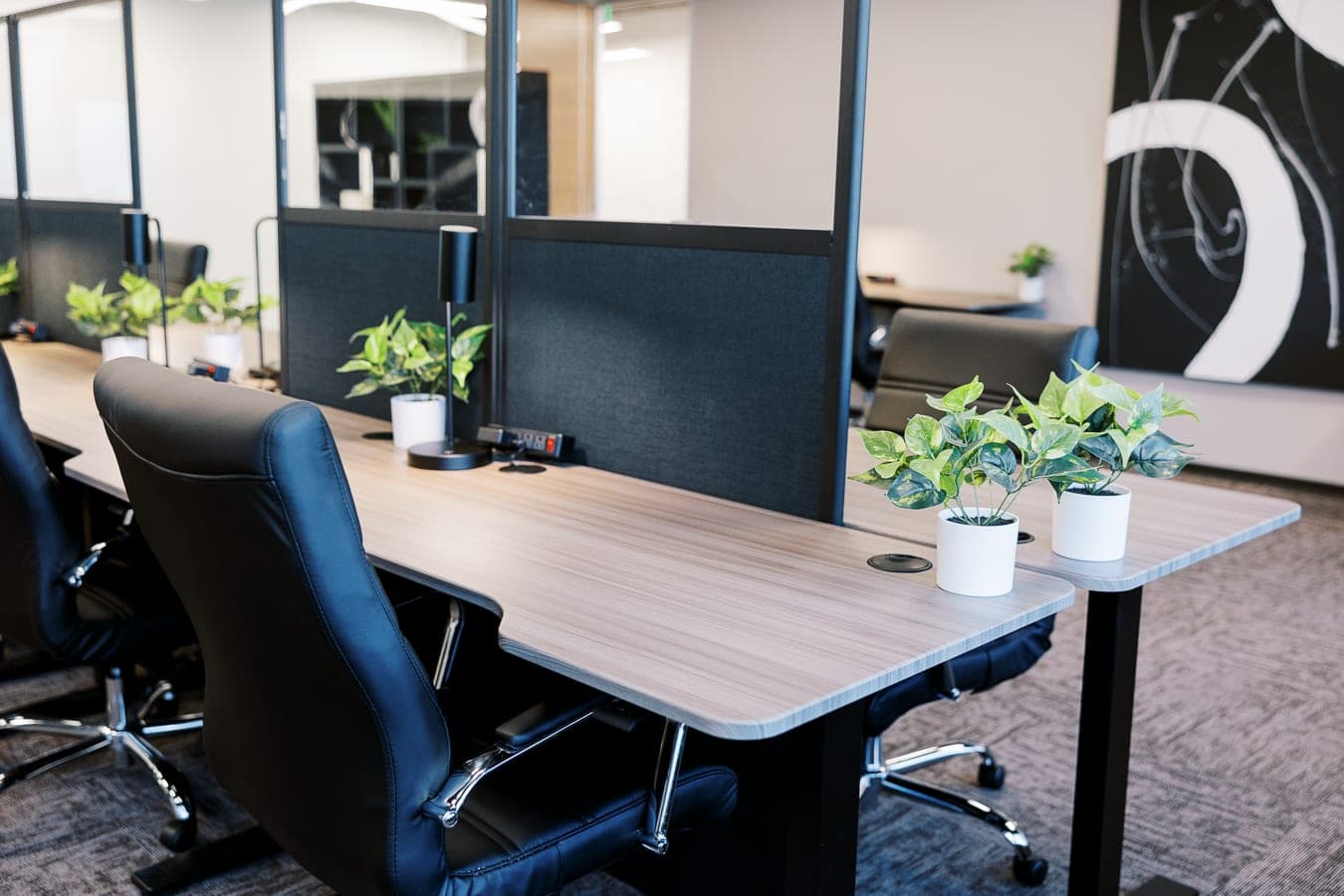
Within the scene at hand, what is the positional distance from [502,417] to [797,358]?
0.75 metres

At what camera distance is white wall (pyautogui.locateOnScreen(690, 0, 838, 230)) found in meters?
1.72

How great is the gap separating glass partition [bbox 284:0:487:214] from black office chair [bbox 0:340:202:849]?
2.96 feet

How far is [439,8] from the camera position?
2570 millimetres

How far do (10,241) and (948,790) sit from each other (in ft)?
11.8

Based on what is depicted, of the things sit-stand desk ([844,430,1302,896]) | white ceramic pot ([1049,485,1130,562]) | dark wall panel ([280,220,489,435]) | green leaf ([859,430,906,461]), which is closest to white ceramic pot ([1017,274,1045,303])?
dark wall panel ([280,220,489,435])

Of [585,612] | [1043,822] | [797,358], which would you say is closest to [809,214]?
[797,358]

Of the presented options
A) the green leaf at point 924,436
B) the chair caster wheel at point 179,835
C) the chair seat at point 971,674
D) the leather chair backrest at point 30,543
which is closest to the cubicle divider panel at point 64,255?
the leather chair backrest at point 30,543

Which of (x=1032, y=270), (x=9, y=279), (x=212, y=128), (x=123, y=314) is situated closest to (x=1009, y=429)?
(x=123, y=314)

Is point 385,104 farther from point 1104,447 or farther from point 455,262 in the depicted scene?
point 1104,447

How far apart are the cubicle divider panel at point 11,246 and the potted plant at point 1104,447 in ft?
12.1

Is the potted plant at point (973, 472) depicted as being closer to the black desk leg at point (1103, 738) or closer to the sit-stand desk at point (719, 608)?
the sit-stand desk at point (719, 608)

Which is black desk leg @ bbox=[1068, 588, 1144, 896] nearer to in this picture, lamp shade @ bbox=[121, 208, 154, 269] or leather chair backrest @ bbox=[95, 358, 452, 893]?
leather chair backrest @ bbox=[95, 358, 452, 893]

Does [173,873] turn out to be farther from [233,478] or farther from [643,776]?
[233,478]

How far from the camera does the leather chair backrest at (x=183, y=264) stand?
348cm
